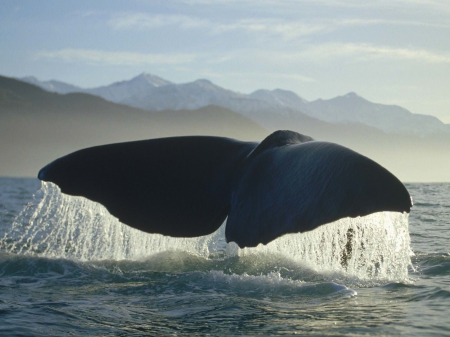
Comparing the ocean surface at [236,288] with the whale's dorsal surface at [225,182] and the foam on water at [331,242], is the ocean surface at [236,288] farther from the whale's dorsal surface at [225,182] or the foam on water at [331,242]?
the whale's dorsal surface at [225,182]

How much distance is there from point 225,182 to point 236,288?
3.48 feet

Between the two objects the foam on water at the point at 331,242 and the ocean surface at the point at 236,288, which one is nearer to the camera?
the ocean surface at the point at 236,288

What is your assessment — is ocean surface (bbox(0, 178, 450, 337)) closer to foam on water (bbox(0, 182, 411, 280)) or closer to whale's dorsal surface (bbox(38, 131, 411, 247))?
foam on water (bbox(0, 182, 411, 280))

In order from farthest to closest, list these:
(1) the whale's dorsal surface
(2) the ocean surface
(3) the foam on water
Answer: (3) the foam on water, (2) the ocean surface, (1) the whale's dorsal surface

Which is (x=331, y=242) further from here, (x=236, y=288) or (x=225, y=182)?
(x=225, y=182)

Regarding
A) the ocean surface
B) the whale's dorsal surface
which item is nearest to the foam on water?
the ocean surface

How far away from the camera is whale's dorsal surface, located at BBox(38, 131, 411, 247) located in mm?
4418

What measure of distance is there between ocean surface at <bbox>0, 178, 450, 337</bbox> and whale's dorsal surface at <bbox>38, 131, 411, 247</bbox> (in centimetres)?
28

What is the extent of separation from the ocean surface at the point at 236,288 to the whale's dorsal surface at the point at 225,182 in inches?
10.8

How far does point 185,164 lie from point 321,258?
65.4 inches

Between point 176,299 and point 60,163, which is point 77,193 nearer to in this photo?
point 60,163

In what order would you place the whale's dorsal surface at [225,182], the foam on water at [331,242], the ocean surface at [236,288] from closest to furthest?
the whale's dorsal surface at [225,182] → the ocean surface at [236,288] → the foam on water at [331,242]

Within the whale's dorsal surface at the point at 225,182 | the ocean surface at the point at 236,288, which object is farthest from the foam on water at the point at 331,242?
the whale's dorsal surface at the point at 225,182

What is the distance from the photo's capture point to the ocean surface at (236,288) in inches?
185
